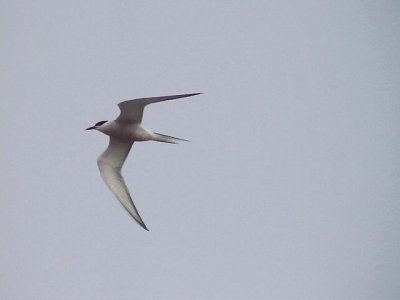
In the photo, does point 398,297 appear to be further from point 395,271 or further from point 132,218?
point 132,218

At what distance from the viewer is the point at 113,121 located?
23.2 feet

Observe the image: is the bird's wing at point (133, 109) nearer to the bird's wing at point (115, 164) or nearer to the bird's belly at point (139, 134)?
the bird's belly at point (139, 134)

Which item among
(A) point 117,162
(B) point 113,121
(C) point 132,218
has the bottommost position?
(C) point 132,218

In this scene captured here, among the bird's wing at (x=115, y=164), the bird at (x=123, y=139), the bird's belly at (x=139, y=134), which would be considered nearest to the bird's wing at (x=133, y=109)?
the bird at (x=123, y=139)

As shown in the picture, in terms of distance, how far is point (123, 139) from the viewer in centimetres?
723

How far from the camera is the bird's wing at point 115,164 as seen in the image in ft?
23.7

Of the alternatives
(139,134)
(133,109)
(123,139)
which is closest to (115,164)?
(123,139)

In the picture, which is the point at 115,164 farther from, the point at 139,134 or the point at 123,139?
the point at 139,134

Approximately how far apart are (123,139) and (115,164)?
40 cm

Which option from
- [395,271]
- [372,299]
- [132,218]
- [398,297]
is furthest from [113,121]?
[395,271]

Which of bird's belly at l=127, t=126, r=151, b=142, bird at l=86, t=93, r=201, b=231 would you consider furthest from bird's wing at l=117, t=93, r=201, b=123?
bird's belly at l=127, t=126, r=151, b=142

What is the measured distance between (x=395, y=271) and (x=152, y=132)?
15.8 m

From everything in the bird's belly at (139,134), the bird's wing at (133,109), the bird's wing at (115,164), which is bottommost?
the bird's wing at (115,164)

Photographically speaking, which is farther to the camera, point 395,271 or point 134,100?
point 395,271
